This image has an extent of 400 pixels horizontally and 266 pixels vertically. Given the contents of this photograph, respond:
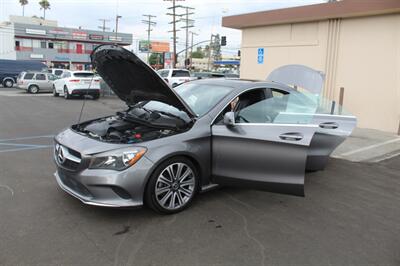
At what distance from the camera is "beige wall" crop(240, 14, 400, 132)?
413 inches

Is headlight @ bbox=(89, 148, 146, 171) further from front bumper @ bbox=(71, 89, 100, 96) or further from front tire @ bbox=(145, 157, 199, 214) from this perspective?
front bumper @ bbox=(71, 89, 100, 96)

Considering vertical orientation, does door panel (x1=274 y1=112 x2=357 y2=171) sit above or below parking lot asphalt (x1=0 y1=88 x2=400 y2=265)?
above

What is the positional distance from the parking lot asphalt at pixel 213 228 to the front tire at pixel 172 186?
0.13 meters

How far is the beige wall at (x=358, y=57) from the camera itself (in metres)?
10.5

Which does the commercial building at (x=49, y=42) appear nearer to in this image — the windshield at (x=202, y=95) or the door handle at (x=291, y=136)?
the windshield at (x=202, y=95)

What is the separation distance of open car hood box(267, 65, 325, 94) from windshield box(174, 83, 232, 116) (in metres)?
1.91

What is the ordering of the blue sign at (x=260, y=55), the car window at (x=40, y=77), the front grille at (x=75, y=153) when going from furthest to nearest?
the car window at (x=40, y=77) → the blue sign at (x=260, y=55) → the front grille at (x=75, y=153)

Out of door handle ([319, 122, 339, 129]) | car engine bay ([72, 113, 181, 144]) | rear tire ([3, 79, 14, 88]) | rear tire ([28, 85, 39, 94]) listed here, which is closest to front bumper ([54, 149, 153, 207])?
car engine bay ([72, 113, 181, 144])

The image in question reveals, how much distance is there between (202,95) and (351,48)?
8511 mm

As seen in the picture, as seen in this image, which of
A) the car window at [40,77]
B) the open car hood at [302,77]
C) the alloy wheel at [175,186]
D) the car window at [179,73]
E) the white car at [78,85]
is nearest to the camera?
the alloy wheel at [175,186]

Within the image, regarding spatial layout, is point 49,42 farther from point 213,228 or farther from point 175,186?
point 213,228

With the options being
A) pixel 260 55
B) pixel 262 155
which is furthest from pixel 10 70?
pixel 262 155

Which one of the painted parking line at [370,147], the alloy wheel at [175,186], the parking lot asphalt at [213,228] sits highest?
the alloy wheel at [175,186]

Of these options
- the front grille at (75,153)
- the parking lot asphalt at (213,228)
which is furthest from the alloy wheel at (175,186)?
the front grille at (75,153)
